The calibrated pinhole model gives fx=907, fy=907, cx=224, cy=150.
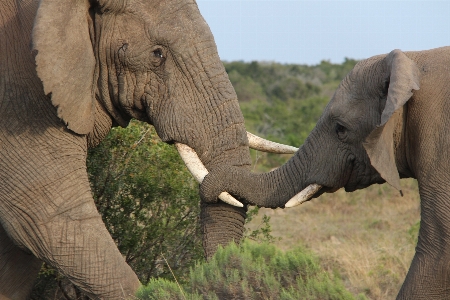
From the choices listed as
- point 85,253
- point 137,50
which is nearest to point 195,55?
point 137,50

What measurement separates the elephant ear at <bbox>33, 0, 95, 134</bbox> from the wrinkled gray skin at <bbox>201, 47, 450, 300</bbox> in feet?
2.50

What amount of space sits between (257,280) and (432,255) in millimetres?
833

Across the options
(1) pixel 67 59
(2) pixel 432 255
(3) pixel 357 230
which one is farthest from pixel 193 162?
(3) pixel 357 230

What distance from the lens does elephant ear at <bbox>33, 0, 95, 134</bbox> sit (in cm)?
433

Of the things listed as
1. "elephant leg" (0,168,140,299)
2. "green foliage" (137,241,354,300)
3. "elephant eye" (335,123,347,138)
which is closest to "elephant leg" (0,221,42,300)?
"elephant leg" (0,168,140,299)

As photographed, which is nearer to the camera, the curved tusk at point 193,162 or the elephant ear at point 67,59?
the elephant ear at point 67,59

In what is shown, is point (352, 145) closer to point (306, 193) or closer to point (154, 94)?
point (306, 193)

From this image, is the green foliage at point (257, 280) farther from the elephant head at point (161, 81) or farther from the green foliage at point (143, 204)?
the green foliage at point (143, 204)

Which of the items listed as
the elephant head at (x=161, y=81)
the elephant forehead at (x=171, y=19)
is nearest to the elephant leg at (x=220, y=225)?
the elephant head at (x=161, y=81)

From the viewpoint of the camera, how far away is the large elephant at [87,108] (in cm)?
444

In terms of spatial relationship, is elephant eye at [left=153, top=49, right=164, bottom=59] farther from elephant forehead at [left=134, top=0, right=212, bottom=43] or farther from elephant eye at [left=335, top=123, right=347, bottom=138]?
elephant eye at [left=335, top=123, right=347, bottom=138]

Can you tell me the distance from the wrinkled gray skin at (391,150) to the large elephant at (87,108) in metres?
0.32

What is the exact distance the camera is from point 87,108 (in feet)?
15.1

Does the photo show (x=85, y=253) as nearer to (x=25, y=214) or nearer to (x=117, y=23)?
(x=25, y=214)
